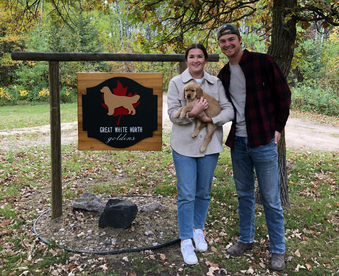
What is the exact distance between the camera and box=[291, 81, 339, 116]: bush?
15.1 metres

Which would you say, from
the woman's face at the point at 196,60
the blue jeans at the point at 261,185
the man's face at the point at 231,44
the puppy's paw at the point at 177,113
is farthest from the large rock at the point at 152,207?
the man's face at the point at 231,44

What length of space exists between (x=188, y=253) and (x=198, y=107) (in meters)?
1.59

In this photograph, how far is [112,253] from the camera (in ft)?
10.2

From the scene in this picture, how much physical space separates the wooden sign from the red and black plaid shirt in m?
1.28

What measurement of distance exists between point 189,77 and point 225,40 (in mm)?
→ 509

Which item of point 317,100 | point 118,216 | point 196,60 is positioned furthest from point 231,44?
point 317,100

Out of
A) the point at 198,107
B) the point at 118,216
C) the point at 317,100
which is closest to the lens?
the point at 198,107

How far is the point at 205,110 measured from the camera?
→ 282 centimetres

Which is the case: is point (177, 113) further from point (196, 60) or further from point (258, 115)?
point (258, 115)

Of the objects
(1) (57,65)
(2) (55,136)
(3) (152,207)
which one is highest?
(1) (57,65)

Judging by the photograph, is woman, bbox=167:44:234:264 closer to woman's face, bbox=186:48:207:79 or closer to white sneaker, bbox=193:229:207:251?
woman's face, bbox=186:48:207:79

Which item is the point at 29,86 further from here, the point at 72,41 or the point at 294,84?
the point at 294,84

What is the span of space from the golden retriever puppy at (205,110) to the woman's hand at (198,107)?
52mm

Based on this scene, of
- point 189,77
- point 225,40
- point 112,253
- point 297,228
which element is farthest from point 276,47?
point 112,253
